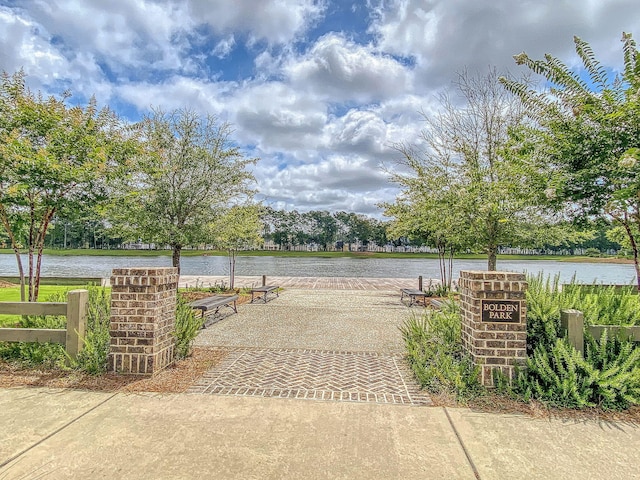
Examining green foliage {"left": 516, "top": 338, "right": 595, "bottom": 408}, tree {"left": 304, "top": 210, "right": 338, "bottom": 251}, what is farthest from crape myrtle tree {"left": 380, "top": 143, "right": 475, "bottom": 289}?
tree {"left": 304, "top": 210, "right": 338, "bottom": 251}

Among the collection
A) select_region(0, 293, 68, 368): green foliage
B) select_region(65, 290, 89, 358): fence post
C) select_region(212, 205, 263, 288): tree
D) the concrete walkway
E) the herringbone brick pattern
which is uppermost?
select_region(212, 205, 263, 288): tree

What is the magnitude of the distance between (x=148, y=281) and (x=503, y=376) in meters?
3.93

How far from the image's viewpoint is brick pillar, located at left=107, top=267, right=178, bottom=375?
Answer: 4266mm

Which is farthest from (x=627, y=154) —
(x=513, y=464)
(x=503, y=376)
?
(x=513, y=464)

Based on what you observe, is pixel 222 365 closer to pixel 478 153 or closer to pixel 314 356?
pixel 314 356

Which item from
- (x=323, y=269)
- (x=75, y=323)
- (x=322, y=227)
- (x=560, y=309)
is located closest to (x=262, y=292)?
(x=75, y=323)

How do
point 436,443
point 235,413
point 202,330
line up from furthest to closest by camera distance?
point 202,330, point 235,413, point 436,443

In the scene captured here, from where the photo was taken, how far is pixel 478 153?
9.69 m

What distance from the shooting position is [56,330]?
4.52 meters

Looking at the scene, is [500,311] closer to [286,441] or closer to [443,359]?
[443,359]

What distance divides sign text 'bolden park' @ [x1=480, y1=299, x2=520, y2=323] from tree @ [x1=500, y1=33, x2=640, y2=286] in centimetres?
180

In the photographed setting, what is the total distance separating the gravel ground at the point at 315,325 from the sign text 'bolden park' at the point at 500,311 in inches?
84.7

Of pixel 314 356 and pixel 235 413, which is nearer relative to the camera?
pixel 235 413

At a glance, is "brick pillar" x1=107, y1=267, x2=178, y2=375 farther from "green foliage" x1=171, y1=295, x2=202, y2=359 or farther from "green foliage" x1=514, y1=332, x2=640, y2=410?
"green foliage" x1=514, y1=332, x2=640, y2=410
